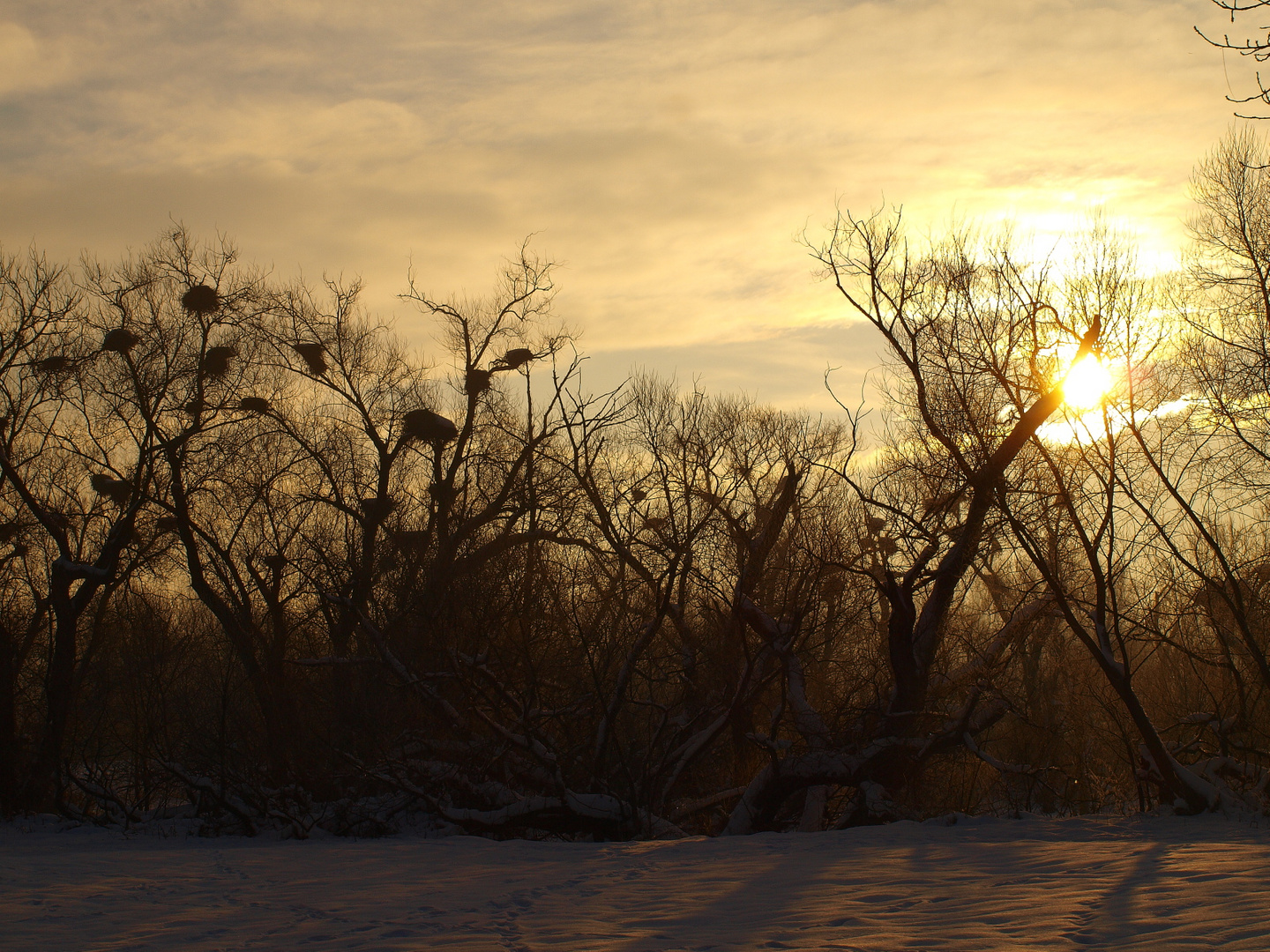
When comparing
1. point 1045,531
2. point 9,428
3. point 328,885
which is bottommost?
point 328,885

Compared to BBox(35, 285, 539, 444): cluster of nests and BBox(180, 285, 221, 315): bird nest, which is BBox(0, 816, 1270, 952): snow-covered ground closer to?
BBox(35, 285, 539, 444): cluster of nests

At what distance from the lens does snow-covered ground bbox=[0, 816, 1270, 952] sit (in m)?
5.88

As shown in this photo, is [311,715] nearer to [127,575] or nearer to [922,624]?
[127,575]

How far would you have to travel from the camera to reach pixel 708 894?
7.62 metres

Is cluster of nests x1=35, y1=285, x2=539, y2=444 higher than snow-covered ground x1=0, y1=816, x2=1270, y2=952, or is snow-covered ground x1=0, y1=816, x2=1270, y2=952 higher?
cluster of nests x1=35, y1=285, x2=539, y2=444

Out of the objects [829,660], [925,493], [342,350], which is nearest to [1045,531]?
[925,493]

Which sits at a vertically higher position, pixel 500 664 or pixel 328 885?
pixel 500 664

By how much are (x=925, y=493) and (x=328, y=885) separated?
9.05m

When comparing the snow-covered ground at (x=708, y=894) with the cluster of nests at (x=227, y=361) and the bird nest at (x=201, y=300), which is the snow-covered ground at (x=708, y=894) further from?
the bird nest at (x=201, y=300)

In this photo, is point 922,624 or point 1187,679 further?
point 1187,679

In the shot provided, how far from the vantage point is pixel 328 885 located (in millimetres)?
8734

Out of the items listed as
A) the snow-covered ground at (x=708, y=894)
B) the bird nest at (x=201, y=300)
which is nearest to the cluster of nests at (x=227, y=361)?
the bird nest at (x=201, y=300)

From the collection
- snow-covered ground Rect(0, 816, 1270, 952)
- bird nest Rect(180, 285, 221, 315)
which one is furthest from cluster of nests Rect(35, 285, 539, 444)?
snow-covered ground Rect(0, 816, 1270, 952)

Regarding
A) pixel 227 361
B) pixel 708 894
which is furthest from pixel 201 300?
pixel 708 894
